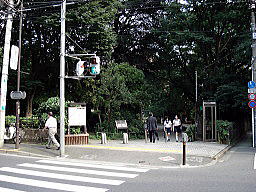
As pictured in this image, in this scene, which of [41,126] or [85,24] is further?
[85,24]

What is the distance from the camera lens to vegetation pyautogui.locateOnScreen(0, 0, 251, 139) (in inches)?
→ 779

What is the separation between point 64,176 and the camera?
8094 millimetres

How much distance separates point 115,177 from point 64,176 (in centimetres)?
161

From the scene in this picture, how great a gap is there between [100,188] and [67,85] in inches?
689

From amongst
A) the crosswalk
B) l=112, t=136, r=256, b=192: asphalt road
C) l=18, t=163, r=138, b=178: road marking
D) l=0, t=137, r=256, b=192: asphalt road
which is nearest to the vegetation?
l=18, t=163, r=138, b=178: road marking

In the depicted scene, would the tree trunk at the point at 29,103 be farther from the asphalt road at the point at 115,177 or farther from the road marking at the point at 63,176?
the road marking at the point at 63,176

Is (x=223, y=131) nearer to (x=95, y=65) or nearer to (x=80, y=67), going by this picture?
(x=95, y=65)

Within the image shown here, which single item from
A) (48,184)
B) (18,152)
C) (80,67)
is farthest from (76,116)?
(48,184)

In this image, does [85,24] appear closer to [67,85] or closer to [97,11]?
[97,11]

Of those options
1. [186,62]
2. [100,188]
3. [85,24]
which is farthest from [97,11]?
[100,188]

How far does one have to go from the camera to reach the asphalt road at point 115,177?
22.1ft

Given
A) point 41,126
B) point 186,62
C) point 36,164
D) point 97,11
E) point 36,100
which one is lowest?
point 36,164

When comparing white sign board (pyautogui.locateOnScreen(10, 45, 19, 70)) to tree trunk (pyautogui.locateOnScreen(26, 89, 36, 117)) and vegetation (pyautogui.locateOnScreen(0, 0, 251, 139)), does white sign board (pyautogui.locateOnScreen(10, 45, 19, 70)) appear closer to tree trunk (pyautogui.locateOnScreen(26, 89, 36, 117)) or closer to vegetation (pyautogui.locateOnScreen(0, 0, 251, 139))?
vegetation (pyautogui.locateOnScreen(0, 0, 251, 139))

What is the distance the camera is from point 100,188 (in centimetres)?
677
